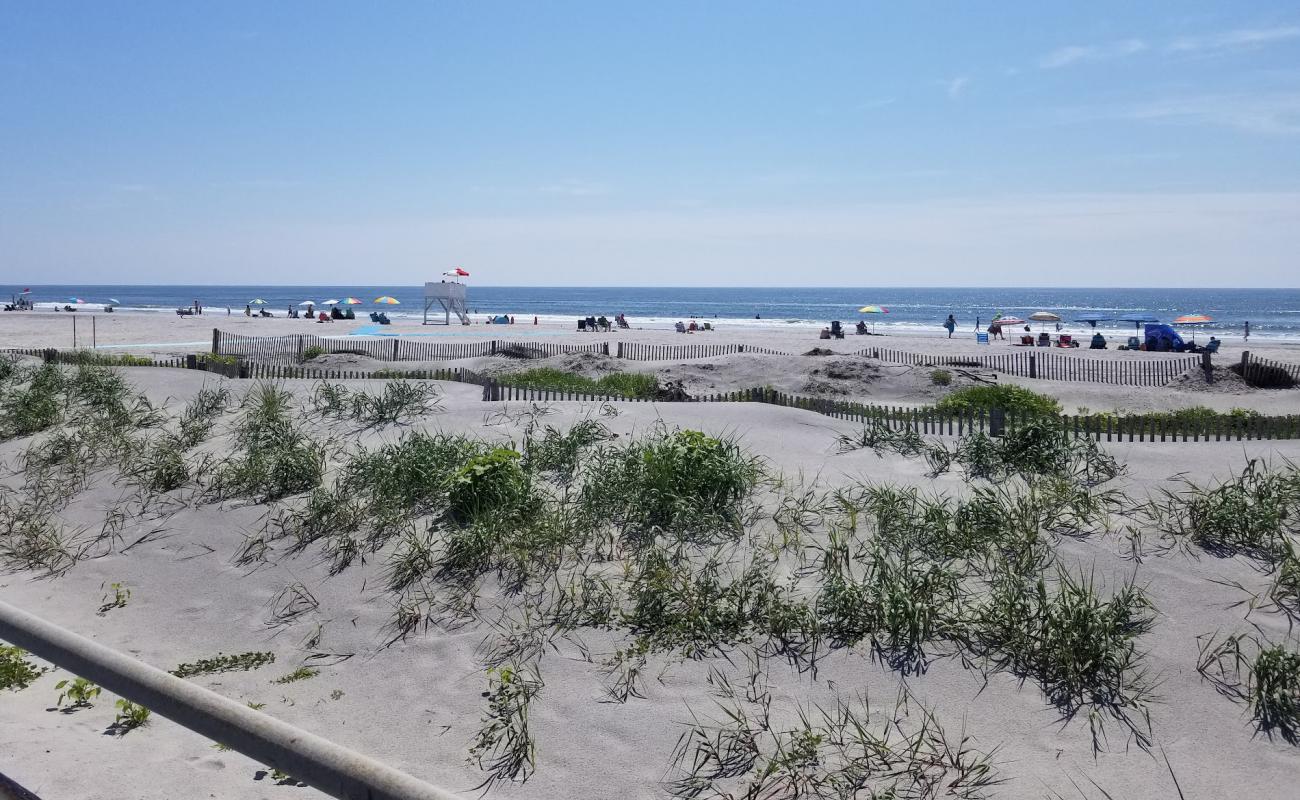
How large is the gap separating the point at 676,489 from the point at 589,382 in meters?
14.2

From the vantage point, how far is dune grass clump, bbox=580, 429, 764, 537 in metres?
8.52

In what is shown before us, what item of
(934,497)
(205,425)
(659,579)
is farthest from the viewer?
(205,425)

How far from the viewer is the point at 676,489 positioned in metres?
8.90

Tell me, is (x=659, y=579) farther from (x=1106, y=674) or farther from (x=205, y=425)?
(x=205, y=425)

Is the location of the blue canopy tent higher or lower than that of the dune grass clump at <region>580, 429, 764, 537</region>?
higher

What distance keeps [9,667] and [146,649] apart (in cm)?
93

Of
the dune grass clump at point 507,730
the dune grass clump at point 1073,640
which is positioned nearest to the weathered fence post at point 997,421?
the dune grass clump at point 1073,640

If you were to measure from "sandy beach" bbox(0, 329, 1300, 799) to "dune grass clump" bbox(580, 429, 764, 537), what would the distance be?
289mm

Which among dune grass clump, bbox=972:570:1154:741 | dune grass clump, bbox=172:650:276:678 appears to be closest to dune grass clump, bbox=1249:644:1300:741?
dune grass clump, bbox=972:570:1154:741

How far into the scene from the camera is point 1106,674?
19.5ft

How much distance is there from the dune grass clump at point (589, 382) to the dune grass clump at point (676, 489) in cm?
1053

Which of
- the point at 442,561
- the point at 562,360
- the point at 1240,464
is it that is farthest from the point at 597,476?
the point at 562,360

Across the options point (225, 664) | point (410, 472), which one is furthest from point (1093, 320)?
point (225, 664)

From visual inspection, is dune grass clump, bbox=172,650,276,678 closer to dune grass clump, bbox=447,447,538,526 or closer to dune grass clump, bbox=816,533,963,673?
dune grass clump, bbox=447,447,538,526
